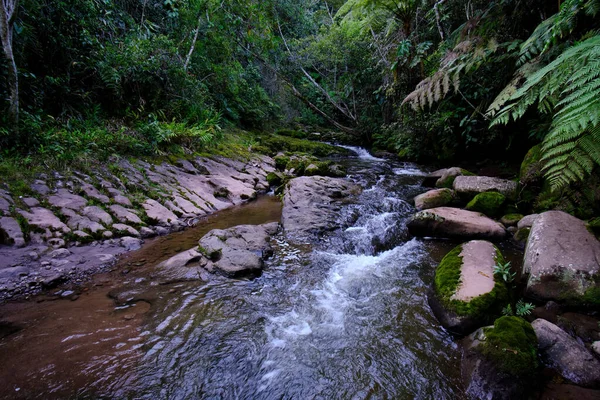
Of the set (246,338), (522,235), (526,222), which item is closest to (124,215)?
(246,338)

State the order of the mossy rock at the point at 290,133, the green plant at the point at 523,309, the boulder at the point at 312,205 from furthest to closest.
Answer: the mossy rock at the point at 290,133, the boulder at the point at 312,205, the green plant at the point at 523,309

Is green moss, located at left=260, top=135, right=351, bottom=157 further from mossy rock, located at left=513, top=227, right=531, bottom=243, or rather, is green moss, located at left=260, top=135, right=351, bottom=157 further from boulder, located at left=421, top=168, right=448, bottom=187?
mossy rock, located at left=513, top=227, right=531, bottom=243

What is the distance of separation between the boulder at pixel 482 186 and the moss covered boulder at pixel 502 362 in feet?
10.5

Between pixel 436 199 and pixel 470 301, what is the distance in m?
3.08

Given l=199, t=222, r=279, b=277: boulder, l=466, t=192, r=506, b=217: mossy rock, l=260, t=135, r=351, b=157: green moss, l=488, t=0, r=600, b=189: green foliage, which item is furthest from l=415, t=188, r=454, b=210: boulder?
l=260, t=135, r=351, b=157: green moss

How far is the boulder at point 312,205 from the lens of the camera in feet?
14.8

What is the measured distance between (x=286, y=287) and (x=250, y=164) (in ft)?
18.0

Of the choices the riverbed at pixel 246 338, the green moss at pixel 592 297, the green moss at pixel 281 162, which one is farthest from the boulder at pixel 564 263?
the green moss at pixel 281 162

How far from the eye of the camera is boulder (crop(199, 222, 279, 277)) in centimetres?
328

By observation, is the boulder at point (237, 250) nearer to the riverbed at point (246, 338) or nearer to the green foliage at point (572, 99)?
the riverbed at point (246, 338)

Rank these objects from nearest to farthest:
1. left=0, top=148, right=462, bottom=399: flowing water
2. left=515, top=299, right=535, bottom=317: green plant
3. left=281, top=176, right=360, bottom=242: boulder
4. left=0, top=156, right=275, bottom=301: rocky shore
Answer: left=0, top=148, right=462, bottom=399: flowing water < left=515, top=299, right=535, bottom=317: green plant < left=0, top=156, right=275, bottom=301: rocky shore < left=281, top=176, right=360, bottom=242: boulder

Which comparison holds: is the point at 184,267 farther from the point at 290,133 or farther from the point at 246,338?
the point at 290,133

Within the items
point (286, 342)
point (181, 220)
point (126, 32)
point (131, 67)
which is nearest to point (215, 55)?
point (126, 32)

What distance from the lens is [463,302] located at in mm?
2385
